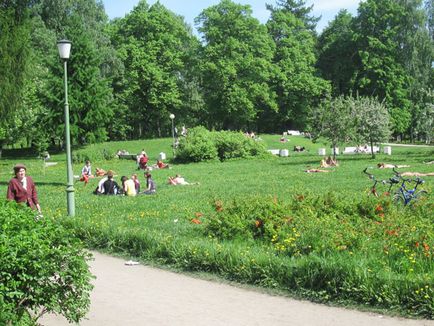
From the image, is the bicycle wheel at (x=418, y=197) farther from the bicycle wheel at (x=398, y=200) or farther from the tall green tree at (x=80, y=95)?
the tall green tree at (x=80, y=95)

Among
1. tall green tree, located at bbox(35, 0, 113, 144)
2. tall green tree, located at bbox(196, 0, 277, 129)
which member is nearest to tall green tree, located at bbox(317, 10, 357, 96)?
tall green tree, located at bbox(196, 0, 277, 129)

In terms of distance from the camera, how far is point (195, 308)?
22.2 ft

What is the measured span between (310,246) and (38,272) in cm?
461

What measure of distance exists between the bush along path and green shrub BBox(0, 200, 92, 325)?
3.19 metres

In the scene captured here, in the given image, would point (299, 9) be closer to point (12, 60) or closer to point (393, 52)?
point (393, 52)

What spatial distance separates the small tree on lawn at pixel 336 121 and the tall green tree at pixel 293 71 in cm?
2614

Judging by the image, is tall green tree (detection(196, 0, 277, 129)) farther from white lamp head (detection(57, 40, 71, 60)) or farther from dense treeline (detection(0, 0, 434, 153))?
white lamp head (detection(57, 40, 71, 60))

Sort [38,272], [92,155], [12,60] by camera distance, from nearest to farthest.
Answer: [38,272], [12,60], [92,155]

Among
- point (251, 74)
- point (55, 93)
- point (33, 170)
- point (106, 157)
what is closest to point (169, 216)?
point (55, 93)

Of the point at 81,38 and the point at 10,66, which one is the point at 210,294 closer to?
the point at 81,38

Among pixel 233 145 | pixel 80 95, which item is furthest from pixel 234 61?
pixel 80 95

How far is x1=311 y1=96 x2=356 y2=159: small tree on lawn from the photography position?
35375mm

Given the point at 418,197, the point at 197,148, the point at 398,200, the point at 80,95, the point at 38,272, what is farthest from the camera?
the point at 197,148

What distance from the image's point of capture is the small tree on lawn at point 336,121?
116 ft
